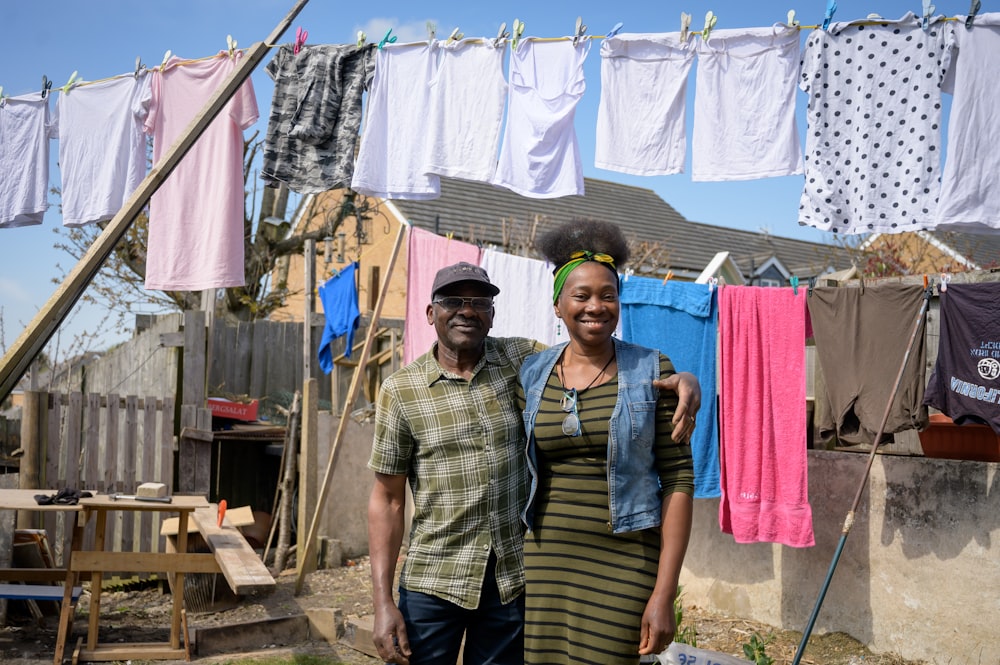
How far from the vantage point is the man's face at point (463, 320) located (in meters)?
2.97

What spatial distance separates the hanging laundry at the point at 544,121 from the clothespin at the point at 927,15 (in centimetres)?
179

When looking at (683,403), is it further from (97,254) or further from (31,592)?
(31,592)

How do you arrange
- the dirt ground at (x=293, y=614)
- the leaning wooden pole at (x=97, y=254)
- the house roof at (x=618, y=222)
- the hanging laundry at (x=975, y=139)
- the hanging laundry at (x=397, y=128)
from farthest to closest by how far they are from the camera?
1. the house roof at (x=618, y=222)
2. the dirt ground at (x=293, y=614)
3. the hanging laundry at (x=397, y=128)
4. the hanging laundry at (x=975, y=139)
5. the leaning wooden pole at (x=97, y=254)

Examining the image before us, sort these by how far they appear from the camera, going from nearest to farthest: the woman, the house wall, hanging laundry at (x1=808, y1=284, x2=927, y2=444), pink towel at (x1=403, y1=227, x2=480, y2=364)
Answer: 1. the woman
2. hanging laundry at (x1=808, y1=284, x2=927, y2=444)
3. pink towel at (x1=403, y1=227, x2=480, y2=364)
4. the house wall

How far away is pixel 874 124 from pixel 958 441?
6.99 ft

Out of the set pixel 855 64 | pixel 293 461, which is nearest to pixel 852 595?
pixel 855 64

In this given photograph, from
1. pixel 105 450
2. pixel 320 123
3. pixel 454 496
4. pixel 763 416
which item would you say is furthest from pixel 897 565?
pixel 105 450

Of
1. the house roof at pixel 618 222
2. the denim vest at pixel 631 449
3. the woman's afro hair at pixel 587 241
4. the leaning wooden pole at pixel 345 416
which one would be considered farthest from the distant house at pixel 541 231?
the denim vest at pixel 631 449

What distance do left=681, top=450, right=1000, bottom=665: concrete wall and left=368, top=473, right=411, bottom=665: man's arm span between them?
3.52 m

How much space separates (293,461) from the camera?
8.80m

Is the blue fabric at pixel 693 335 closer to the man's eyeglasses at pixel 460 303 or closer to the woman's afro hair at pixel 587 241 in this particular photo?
the woman's afro hair at pixel 587 241

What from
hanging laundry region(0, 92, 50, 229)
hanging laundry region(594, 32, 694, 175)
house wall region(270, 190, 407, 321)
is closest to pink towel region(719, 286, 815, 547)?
hanging laundry region(594, 32, 694, 175)

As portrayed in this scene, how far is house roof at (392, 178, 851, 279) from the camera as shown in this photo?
20.0 m

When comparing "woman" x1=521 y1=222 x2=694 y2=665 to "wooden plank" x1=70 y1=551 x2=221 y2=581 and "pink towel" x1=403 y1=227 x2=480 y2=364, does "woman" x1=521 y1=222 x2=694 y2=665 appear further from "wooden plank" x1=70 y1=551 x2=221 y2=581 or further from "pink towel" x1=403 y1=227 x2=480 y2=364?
"pink towel" x1=403 y1=227 x2=480 y2=364
